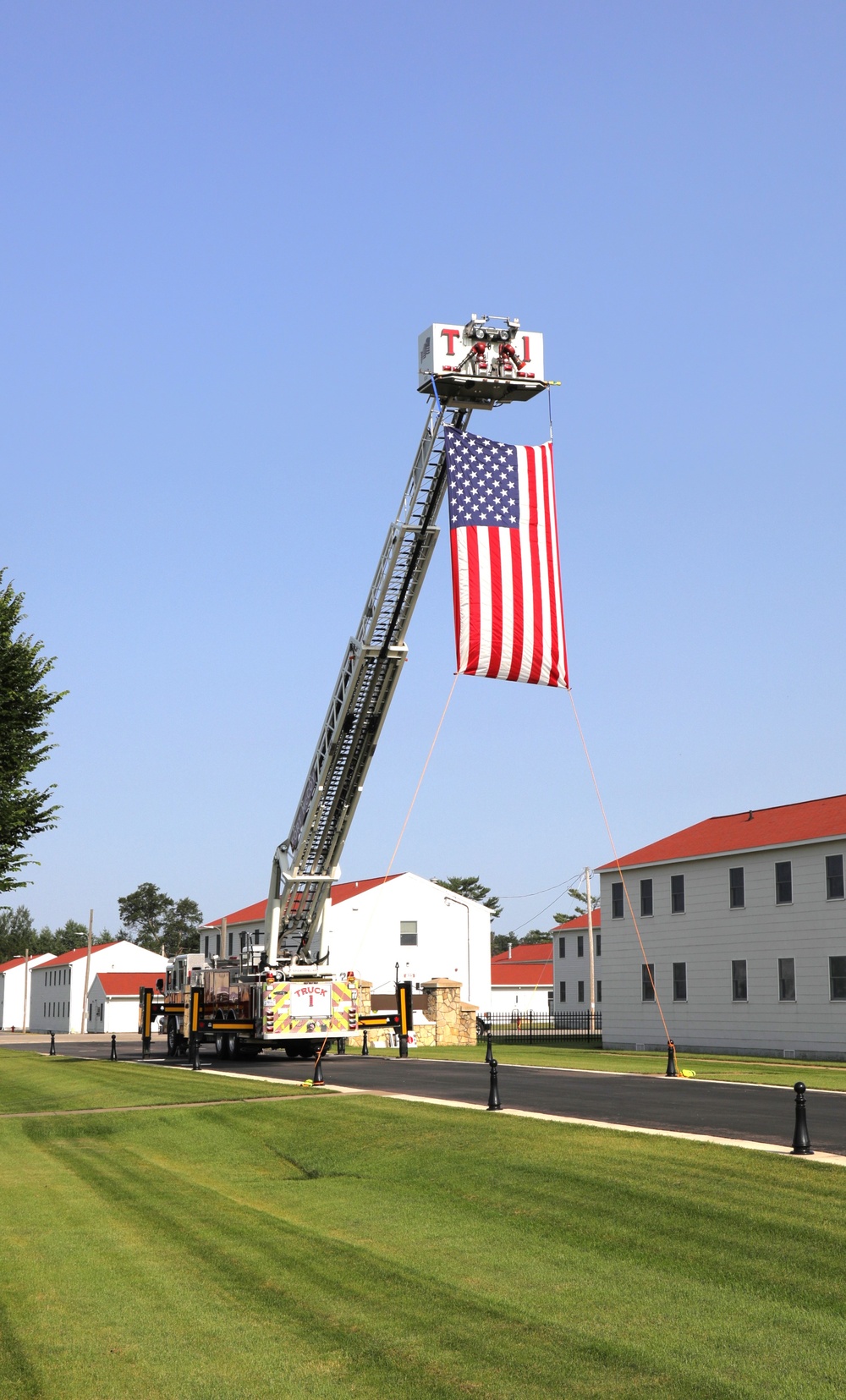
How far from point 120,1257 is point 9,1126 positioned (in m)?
10.4

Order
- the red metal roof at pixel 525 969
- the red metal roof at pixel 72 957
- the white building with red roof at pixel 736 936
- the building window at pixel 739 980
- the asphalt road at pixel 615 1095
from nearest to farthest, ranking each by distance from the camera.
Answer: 1. the asphalt road at pixel 615 1095
2. the white building with red roof at pixel 736 936
3. the building window at pixel 739 980
4. the red metal roof at pixel 525 969
5. the red metal roof at pixel 72 957

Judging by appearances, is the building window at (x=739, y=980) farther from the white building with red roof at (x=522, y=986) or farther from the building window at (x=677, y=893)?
the white building with red roof at (x=522, y=986)

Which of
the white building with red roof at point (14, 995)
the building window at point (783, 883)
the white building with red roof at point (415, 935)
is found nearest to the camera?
the building window at point (783, 883)

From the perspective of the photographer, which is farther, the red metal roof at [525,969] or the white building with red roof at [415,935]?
the red metal roof at [525,969]

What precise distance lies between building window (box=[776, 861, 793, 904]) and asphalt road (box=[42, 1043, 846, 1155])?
14.2 m

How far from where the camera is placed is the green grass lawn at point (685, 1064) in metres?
26.8

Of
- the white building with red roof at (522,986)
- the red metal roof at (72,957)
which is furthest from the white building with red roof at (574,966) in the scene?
the red metal roof at (72,957)

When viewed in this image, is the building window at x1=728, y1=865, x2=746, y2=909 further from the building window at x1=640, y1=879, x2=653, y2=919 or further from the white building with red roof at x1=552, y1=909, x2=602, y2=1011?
the white building with red roof at x1=552, y1=909, x2=602, y2=1011

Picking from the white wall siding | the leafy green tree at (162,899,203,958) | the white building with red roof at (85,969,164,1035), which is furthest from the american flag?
the leafy green tree at (162,899,203,958)

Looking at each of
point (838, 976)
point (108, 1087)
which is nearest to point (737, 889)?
point (838, 976)

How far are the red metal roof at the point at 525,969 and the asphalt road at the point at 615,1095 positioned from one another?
227ft

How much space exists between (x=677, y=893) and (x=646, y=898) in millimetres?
2097

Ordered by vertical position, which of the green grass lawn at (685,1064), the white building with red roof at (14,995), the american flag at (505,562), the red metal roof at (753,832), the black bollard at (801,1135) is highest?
the american flag at (505,562)

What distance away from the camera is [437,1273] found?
10.5 meters
